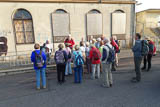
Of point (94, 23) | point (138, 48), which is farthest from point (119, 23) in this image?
point (138, 48)

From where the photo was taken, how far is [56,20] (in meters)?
10.0

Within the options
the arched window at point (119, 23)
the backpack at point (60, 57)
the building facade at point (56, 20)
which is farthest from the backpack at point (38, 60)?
the arched window at point (119, 23)

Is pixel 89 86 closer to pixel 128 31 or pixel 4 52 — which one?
pixel 4 52

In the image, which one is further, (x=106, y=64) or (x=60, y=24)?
(x=60, y=24)

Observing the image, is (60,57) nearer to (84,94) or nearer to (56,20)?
(84,94)

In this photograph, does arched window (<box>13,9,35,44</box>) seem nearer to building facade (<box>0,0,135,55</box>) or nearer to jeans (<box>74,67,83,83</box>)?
building facade (<box>0,0,135,55</box>)

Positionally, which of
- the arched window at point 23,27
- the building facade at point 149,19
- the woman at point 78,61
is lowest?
the woman at point 78,61

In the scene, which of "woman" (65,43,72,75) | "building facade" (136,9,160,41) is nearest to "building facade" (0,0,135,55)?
"woman" (65,43,72,75)

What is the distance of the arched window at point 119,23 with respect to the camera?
11445 mm

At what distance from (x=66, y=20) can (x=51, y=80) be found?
20.9ft

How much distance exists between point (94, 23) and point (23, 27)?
618cm

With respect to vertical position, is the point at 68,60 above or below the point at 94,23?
below

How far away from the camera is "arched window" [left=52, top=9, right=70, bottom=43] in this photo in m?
9.98

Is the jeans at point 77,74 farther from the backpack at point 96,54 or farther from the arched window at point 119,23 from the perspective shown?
the arched window at point 119,23
